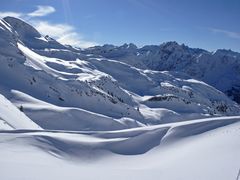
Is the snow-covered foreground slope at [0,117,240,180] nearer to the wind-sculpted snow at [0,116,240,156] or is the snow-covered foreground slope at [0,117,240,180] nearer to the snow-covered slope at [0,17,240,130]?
the wind-sculpted snow at [0,116,240,156]

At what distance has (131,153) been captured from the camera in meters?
15.8

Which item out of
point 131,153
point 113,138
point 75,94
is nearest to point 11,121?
point 113,138

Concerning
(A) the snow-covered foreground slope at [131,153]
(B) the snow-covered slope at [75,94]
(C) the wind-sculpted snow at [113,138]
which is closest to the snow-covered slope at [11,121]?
(C) the wind-sculpted snow at [113,138]

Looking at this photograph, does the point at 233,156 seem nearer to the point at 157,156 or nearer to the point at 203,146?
the point at 203,146

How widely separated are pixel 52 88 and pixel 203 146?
74.3m

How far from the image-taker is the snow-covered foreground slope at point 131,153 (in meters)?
10.0

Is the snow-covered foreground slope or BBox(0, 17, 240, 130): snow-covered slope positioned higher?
BBox(0, 17, 240, 130): snow-covered slope

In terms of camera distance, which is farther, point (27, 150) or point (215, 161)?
point (27, 150)

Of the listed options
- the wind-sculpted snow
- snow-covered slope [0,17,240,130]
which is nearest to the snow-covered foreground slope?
the wind-sculpted snow

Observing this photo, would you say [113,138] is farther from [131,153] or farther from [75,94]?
[75,94]

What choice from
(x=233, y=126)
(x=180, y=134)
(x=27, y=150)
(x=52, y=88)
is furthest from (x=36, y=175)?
(x=52, y=88)

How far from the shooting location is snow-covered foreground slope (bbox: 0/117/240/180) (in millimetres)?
10016

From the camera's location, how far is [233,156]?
12148 millimetres

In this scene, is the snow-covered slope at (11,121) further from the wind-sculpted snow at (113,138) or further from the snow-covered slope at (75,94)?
the snow-covered slope at (75,94)
